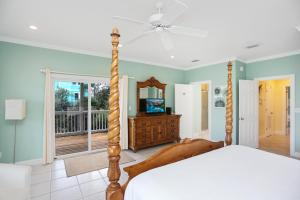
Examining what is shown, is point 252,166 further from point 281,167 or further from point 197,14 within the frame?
point 197,14

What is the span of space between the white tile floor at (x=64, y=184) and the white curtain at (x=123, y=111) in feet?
4.32

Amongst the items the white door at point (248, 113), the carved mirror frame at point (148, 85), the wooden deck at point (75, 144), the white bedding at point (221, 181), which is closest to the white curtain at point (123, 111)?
the carved mirror frame at point (148, 85)

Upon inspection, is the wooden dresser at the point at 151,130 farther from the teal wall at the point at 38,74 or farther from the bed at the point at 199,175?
the bed at the point at 199,175

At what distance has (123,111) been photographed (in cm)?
442

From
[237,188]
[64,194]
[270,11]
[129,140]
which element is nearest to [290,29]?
[270,11]

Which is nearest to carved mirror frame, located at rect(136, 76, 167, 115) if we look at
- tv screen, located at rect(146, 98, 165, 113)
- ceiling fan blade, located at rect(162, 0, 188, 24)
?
tv screen, located at rect(146, 98, 165, 113)

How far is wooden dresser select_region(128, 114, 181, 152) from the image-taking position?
4.31 metres

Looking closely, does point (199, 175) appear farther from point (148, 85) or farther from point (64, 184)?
point (148, 85)

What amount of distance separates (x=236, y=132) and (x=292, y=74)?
78.9 inches

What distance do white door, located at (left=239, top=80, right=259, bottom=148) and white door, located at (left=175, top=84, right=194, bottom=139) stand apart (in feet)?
5.43

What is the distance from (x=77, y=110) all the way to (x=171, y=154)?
10.7 ft

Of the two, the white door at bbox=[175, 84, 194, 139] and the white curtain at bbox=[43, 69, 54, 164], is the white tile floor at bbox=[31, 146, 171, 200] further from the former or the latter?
the white door at bbox=[175, 84, 194, 139]

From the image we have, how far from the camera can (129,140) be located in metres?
4.55

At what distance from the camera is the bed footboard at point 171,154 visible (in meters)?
1.67
